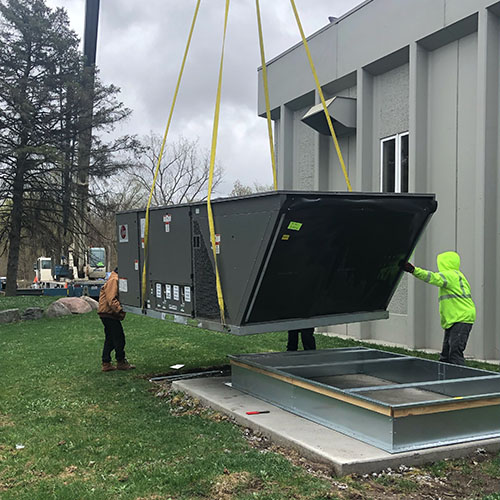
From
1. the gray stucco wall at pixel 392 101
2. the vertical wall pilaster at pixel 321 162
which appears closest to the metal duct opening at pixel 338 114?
the gray stucco wall at pixel 392 101

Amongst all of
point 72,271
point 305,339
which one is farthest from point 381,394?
point 72,271

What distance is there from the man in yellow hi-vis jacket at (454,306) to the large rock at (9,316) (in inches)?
595

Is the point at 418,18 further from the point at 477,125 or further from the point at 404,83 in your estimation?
the point at 477,125

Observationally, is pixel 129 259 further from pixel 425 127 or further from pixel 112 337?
pixel 425 127

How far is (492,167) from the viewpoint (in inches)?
408

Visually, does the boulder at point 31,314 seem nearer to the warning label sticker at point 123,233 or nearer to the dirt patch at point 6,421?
the warning label sticker at point 123,233

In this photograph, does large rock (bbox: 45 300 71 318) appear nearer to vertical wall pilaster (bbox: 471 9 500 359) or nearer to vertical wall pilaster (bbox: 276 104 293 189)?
vertical wall pilaster (bbox: 276 104 293 189)

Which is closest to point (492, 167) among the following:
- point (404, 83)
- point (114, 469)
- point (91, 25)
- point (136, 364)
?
point (404, 83)

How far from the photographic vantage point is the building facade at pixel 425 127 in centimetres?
1034

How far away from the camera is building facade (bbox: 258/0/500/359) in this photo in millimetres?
10344

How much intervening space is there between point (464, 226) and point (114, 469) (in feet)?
26.5

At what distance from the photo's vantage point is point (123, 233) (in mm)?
9070

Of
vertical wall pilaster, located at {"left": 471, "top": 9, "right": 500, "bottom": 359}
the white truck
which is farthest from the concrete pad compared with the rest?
the white truck

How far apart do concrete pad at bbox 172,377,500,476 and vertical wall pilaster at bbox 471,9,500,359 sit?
16.2ft
